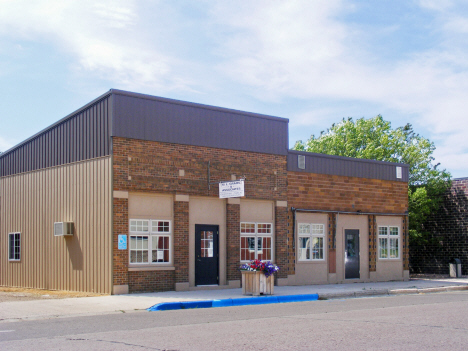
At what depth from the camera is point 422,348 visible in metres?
8.92

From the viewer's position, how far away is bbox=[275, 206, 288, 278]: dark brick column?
23359 millimetres

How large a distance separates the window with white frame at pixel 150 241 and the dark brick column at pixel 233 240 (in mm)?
2455

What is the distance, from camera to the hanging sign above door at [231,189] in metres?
20.0

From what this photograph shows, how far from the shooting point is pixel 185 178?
21.0 metres

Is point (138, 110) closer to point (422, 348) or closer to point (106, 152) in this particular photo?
point (106, 152)

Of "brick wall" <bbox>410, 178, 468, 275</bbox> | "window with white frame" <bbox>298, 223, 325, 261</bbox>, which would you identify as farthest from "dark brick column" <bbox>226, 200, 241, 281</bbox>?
"brick wall" <bbox>410, 178, 468, 275</bbox>

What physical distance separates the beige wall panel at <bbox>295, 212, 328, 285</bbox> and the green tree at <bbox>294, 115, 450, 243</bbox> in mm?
9887

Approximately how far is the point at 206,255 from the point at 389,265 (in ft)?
32.9

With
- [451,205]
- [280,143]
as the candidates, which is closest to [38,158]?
[280,143]

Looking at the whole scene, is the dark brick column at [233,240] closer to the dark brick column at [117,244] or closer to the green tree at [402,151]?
the dark brick column at [117,244]

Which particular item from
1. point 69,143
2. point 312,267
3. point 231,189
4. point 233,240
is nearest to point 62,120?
point 69,143

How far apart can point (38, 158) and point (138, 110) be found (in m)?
6.44

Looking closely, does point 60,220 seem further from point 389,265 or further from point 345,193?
point 389,265

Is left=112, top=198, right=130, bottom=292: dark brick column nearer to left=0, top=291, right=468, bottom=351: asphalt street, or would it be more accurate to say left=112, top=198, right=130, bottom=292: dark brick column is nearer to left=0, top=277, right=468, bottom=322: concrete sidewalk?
Result: left=0, top=277, right=468, bottom=322: concrete sidewalk
